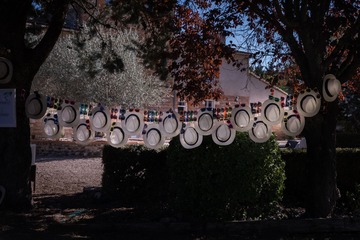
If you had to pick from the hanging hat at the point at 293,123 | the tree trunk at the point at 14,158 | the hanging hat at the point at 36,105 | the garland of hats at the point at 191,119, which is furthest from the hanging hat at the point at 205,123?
the tree trunk at the point at 14,158

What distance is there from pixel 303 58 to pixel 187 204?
9.76 ft

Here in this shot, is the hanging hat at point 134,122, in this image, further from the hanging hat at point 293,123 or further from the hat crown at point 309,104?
the hat crown at point 309,104

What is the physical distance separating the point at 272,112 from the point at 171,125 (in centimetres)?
153

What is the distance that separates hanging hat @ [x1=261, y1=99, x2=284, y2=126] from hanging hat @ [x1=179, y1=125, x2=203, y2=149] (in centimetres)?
102

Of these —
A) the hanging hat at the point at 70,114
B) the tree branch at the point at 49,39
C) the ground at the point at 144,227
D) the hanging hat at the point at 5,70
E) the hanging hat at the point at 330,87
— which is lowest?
the ground at the point at 144,227

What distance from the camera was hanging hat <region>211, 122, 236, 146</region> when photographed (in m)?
6.73

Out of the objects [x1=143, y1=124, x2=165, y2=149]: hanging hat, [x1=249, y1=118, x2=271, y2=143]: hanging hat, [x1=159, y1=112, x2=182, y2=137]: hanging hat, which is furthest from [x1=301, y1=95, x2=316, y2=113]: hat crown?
A: [x1=143, y1=124, x2=165, y2=149]: hanging hat

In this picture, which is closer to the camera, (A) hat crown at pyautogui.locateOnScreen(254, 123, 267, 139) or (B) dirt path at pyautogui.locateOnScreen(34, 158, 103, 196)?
(A) hat crown at pyautogui.locateOnScreen(254, 123, 267, 139)

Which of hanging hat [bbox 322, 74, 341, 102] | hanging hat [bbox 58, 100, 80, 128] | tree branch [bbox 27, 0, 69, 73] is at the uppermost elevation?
tree branch [bbox 27, 0, 69, 73]

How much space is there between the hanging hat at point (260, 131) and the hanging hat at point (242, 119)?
97 millimetres

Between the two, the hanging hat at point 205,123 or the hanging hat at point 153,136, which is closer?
the hanging hat at point 205,123

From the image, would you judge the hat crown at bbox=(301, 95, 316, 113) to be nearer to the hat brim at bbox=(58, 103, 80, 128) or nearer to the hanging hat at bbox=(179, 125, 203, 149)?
the hanging hat at bbox=(179, 125, 203, 149)

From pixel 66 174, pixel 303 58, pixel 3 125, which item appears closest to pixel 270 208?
pixel 303 58

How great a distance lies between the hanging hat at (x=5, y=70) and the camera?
24.1 ft
